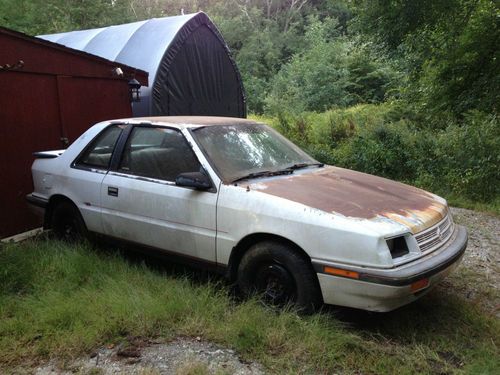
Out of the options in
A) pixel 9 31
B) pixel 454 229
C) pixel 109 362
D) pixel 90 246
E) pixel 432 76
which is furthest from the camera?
pixel 432 76

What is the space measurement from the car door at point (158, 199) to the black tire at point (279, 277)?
402mm

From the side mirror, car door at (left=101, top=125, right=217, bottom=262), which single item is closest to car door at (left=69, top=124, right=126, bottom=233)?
car door at (left=101, top=125, right=217, bottom=262)

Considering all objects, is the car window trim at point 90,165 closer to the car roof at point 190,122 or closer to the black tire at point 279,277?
the car roof at point 190,122

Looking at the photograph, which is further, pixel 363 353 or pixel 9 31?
pixel 9 31

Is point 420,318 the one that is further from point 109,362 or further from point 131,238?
point 131,238

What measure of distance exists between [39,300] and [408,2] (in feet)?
24.0

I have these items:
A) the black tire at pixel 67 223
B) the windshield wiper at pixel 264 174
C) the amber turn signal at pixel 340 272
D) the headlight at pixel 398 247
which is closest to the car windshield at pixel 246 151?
the windshield wiper at pixel 264 174

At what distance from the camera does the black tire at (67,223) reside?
5195 mm

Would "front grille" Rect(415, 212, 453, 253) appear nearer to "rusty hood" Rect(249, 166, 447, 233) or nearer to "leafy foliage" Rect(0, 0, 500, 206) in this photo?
"rusty hood" Rect(249, 166, 447, 233)

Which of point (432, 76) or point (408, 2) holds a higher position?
point (408, 2)

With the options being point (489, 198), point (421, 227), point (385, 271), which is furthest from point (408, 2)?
point (385, 271)

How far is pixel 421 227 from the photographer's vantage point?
3.54m

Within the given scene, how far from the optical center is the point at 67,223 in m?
5.49

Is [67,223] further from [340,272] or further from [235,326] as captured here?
[340,272]
